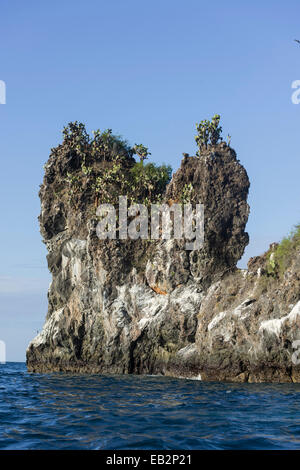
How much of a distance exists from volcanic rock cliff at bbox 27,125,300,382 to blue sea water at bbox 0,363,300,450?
9365mm

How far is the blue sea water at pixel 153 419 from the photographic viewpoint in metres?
14.8

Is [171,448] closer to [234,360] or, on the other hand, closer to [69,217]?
[234,360]

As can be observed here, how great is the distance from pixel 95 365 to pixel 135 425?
121 ft

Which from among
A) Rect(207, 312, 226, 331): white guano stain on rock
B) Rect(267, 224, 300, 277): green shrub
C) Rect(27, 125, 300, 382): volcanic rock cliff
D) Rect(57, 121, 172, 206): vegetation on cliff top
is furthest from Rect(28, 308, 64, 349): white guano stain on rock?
Rect(267, 224, 300, 277): green shrub

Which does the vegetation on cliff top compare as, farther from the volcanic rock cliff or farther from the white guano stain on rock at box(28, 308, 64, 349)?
the white guano stain on rock at box(28, 308, 64, 349)

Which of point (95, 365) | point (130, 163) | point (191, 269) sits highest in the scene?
point (130, 163)

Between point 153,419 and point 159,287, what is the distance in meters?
32.3

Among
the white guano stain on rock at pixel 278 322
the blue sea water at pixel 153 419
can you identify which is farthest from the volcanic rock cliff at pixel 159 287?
the blue sea water at pixel 153 419

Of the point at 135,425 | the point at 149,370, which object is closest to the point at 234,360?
the point at 149,370

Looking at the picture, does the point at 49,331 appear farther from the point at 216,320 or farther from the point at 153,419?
the point at 153,419

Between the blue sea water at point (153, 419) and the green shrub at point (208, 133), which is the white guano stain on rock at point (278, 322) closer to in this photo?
the blue sea water at point (153, 419)

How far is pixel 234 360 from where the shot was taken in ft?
128

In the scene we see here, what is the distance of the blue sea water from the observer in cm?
1481

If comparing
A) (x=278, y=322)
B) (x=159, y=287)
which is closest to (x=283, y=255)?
(x=278, y=322)
